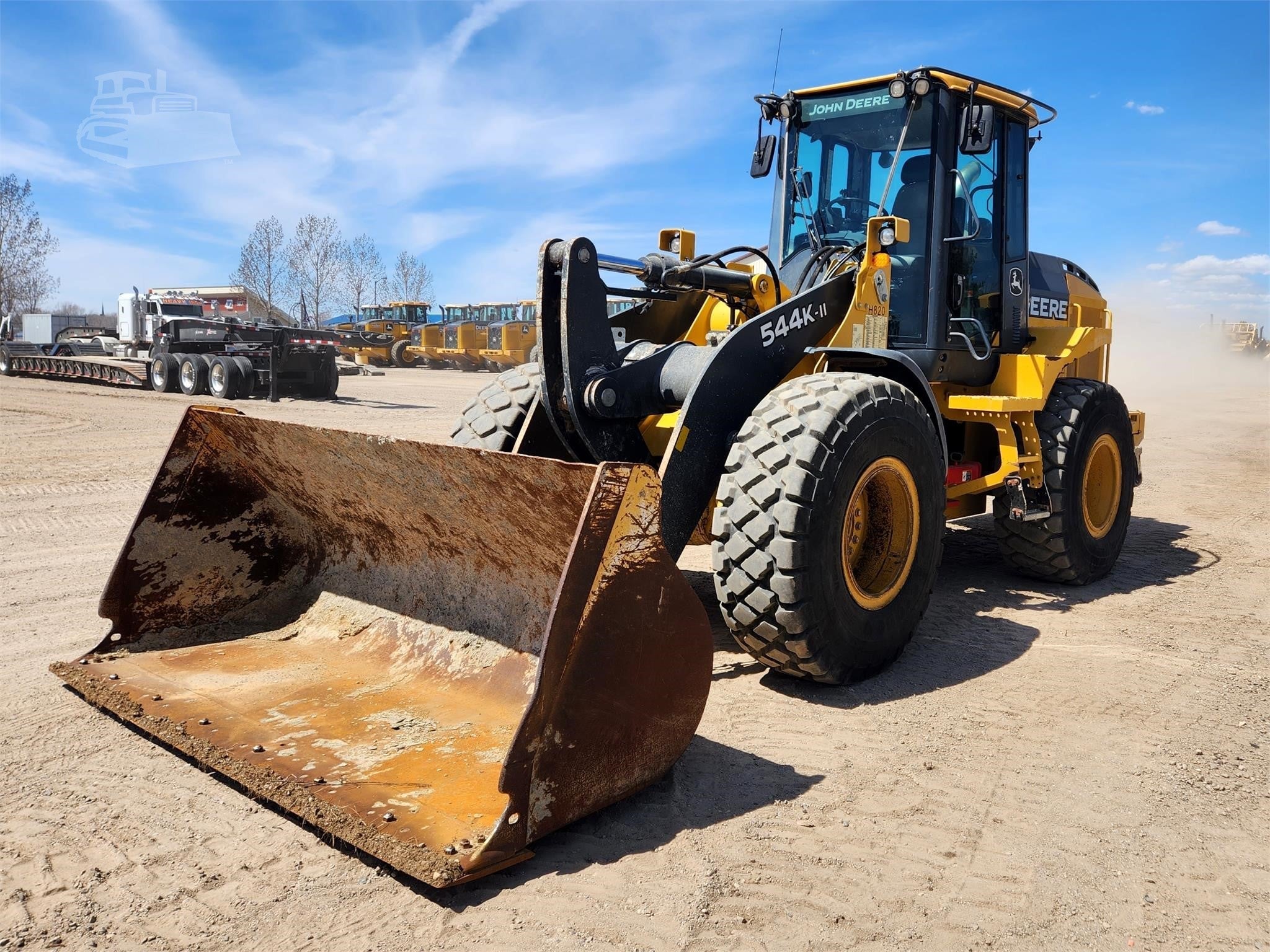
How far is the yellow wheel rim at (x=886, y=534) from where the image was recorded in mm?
4328

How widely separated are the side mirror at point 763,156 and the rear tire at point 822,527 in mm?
2169

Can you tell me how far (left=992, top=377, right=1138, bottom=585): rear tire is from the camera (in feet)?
19.2

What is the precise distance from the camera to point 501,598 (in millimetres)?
3680

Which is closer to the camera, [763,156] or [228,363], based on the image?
[763,156]

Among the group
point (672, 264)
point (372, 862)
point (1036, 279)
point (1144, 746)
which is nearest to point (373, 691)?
point (372, 862)

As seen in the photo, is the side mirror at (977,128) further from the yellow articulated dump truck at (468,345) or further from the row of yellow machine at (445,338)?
the yellow articulated dump truck at (468,345)

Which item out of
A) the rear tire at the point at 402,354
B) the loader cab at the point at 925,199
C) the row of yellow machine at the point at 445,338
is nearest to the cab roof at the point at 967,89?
the loader cab at the point at 925,199

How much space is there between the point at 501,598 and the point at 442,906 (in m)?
1.37

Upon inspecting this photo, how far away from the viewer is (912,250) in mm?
5461

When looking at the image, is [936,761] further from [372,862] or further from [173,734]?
[173,734]

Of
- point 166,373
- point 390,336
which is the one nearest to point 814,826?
point 166,373

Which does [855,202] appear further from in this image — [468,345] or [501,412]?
[468,345]

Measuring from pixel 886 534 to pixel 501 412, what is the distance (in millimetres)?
1953

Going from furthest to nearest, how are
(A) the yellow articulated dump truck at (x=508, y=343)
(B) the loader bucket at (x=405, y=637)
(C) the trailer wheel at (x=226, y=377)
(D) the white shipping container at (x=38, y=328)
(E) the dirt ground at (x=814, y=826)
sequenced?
(A) the yellow articulated dump truck at (x=508, y=343), (D) the white shipping container at (x=38, y=328), (C) the trailer wheel at (x=226, y=377), (B) the loader bucket at (x=405, y=637), (E) the dirt ground at (x=814, y=826)
